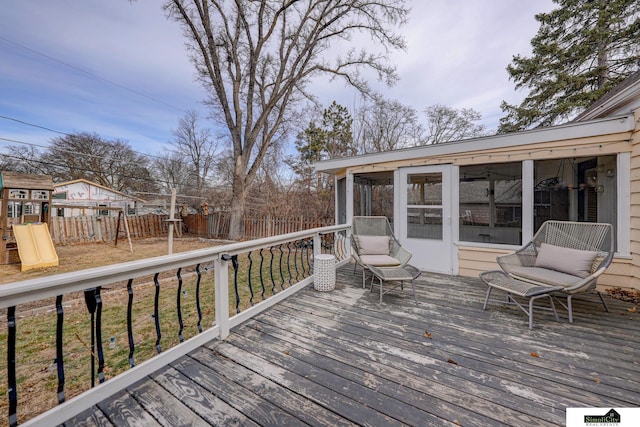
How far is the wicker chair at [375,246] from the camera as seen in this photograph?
377 cm

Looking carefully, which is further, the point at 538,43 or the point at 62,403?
the point at 538,43

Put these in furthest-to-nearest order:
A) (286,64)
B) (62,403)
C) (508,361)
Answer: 1. (286,64)
2. (508,361)
3. (62,403)

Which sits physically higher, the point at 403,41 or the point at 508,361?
the point at 403,41

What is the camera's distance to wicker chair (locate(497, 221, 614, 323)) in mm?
2680

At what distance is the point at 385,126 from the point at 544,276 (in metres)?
Result: 11.3

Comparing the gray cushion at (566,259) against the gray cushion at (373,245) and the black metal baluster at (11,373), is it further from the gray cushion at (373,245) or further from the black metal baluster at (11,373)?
the black metal baluster at (11,373)

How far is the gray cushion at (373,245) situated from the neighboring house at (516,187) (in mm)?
886

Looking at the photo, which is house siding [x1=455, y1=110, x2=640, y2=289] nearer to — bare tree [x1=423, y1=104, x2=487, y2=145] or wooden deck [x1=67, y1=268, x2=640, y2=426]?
wooden deck [x1=67, y1=268, x2=640, y2=426]

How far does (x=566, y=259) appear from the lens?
297 centimetres

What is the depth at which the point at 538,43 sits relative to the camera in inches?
430

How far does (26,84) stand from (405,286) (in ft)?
54.0

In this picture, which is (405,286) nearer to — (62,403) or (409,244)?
(409,244)

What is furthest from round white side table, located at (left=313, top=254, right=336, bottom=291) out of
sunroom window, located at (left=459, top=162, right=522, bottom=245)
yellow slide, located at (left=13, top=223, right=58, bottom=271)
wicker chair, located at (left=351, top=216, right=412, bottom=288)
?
yellow slide, located at (left=13, top=223, right=58, bottom=271)

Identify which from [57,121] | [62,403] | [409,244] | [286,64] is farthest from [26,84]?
[409,244]
